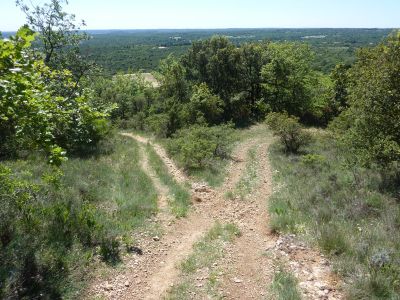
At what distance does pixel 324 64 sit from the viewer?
85.6 m

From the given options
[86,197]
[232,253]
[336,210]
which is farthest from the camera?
[86,197]

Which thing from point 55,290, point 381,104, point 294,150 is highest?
point 381,104

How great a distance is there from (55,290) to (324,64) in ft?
294

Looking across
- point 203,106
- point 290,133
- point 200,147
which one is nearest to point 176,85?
point 203,106

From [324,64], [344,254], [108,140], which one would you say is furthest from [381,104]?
[324,64]

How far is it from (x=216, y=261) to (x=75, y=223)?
11.0ft

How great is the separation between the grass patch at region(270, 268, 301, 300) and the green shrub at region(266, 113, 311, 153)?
44.1ft

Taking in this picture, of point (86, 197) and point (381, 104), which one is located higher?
point (381, 104)

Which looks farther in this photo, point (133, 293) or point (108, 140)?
point (108, 140)

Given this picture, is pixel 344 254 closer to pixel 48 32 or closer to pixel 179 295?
pixel 179 295

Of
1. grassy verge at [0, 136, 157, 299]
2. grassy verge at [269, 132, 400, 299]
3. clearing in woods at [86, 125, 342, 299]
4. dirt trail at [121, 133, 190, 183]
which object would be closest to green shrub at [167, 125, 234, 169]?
dirt trail at [121, 133, 190, 183]

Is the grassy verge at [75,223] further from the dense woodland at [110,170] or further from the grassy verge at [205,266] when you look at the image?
the grassy verge at [205,266]

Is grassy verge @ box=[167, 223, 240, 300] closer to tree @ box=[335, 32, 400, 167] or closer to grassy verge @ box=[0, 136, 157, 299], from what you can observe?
grassy verge @ box=[0, 136, 157, 299]

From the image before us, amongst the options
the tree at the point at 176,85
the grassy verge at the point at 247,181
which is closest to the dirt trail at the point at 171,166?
the grassy verge at the point at 247,181
